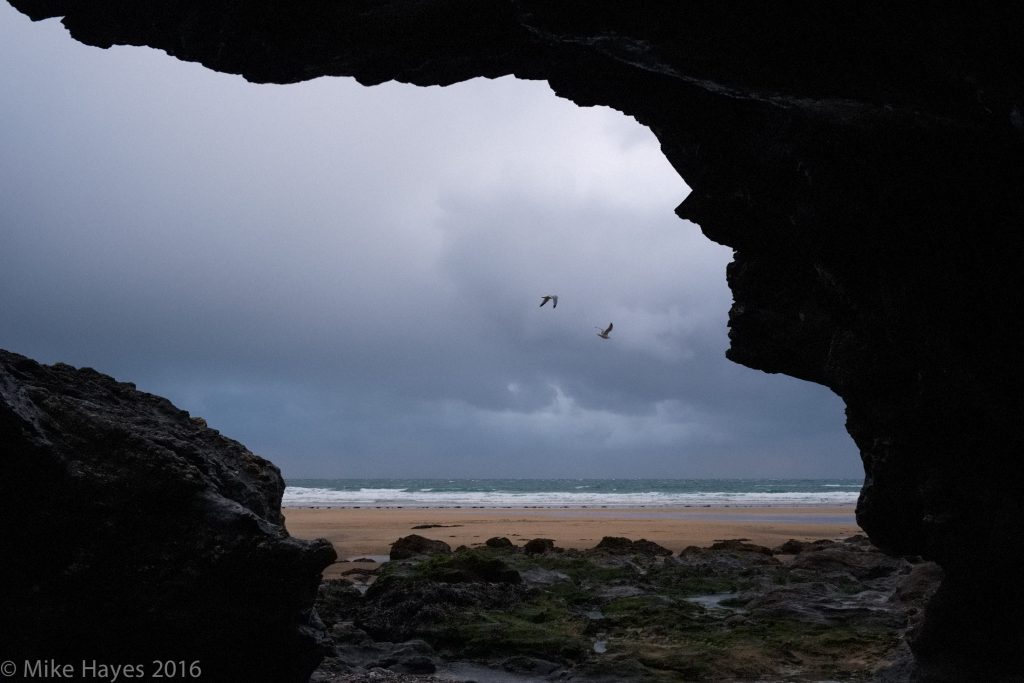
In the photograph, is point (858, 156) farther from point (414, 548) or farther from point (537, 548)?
point (537, 548)

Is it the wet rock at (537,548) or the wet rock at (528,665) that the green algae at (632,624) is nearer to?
the wet rock at (528,665)

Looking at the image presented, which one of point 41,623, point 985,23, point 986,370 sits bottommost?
point 41,623

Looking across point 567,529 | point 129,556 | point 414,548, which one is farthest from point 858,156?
point 567,529

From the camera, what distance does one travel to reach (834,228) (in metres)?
6.60

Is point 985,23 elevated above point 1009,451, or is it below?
above

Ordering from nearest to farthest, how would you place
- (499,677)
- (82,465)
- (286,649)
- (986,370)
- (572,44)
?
(82,465) < (286,649) < (986,370) < (572,44) < (499,677)

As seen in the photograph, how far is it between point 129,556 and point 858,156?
6.98 metres

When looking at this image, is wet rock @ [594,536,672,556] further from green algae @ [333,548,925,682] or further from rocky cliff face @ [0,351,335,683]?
rocky cliff face @ [0,351,335,683]

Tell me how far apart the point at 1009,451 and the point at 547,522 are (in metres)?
30.9

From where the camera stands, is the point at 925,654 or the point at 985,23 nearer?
the point at 985,23

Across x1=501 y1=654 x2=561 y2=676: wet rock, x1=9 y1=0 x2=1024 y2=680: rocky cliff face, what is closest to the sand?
x1=501 y1=654 x2=561 y2=676: wet rock

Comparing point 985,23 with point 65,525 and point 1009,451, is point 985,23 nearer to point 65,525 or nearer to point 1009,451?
point 1009,451

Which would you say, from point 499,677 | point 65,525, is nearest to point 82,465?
point 65,525

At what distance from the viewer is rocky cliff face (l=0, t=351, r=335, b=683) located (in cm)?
502
